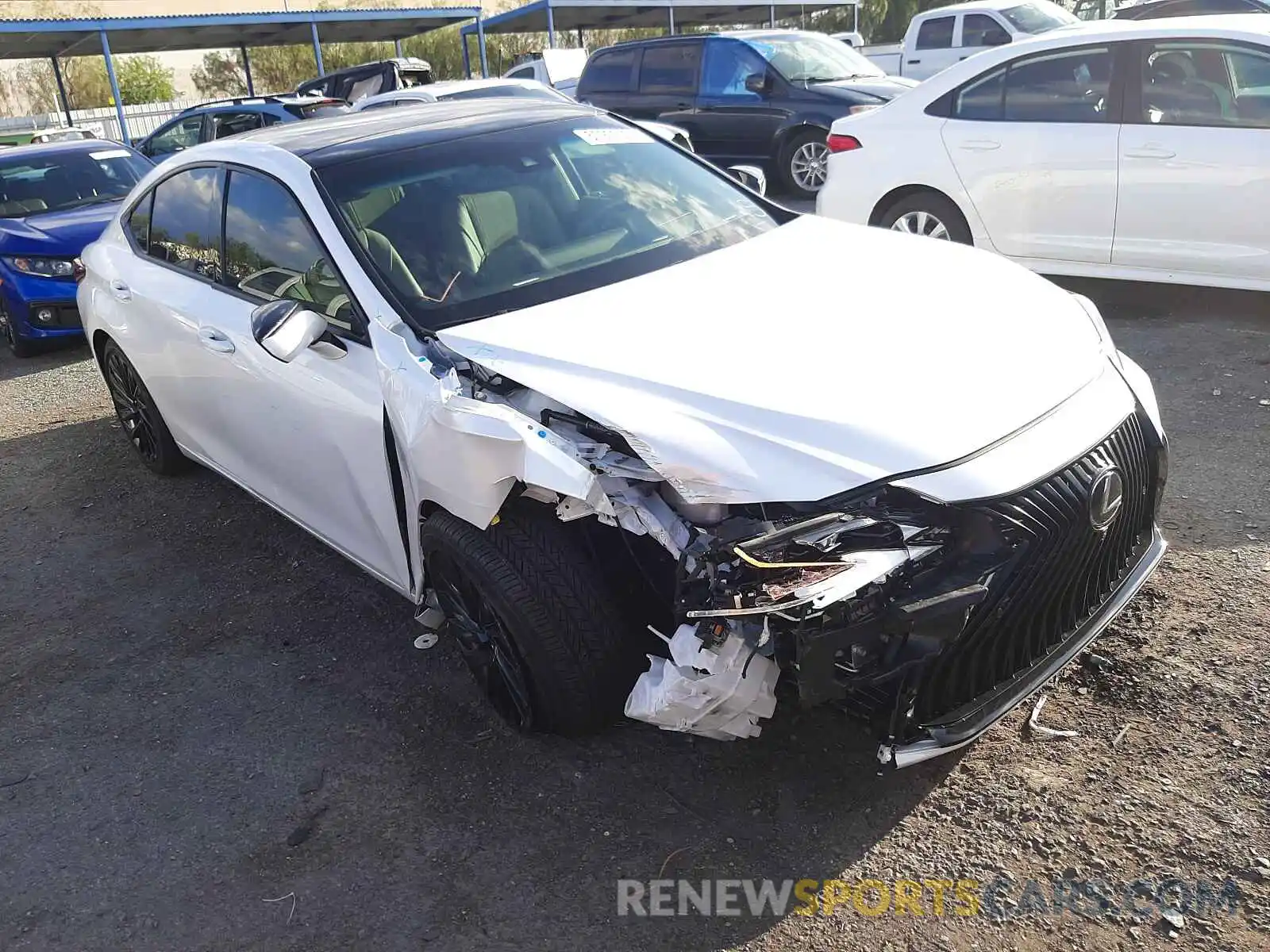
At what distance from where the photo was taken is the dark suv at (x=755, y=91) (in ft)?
34.7

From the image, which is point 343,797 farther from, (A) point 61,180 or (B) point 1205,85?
(A) point 61,180

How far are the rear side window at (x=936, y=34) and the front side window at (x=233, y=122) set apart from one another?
33.8ft

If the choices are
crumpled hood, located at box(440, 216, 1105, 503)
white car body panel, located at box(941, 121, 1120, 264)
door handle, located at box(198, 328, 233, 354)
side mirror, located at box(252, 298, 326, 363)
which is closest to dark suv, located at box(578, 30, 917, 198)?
white car body panel, located at box(941, 121, 1120, 264)

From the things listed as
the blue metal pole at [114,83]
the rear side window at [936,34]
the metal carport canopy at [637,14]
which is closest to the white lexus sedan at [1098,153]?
the rear side window at [936,34]

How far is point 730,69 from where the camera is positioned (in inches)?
443

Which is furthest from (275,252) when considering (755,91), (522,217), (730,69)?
(730,69)

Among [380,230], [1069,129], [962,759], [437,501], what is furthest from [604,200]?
[1069,129]

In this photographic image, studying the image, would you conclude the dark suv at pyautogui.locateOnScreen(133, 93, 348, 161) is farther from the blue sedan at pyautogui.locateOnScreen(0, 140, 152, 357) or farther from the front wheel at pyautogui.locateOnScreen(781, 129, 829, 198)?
the front wheel at pyautogui.locateOnScreen(781, 129, 829, 198)

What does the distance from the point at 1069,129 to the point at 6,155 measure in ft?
27.4

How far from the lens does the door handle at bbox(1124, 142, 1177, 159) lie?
18.7 ft

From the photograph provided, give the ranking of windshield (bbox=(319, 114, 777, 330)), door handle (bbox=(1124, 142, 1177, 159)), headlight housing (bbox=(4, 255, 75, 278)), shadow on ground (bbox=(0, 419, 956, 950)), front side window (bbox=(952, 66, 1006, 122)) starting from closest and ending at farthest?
shadow on ground (bbox=(0, 419, 956, 950)), windshield (bbox=(319, 114, 777, 330)), door handle (bbox=(1124, 142, 1177, 159)), front side window (bbox=(952, 66, 1006, 122)), headlight housing (bbox=(4, 255, 75, 278))

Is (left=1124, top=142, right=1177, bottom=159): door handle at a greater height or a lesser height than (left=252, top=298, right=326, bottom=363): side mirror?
lesser

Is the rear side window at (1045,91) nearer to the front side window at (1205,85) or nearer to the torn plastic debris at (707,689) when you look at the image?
the front side window at (1205,85)

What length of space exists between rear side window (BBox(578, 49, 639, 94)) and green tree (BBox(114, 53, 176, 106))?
30254 millimetres
